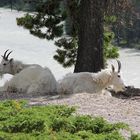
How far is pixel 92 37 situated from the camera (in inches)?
437

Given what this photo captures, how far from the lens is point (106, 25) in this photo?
42.6 feet

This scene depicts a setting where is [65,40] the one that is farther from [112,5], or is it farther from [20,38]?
Answer: [20,38]

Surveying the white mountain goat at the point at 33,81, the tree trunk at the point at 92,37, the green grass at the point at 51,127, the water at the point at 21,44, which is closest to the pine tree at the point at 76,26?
the tree trunk at the point at 92,37

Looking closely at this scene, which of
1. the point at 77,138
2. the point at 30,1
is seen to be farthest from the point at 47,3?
the point at 77,138

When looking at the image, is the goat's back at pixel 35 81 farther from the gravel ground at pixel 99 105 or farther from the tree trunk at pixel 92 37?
the tree trunk at pixel 92 37

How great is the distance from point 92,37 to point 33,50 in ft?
81.7

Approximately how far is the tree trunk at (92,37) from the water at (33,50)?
47.9 ft

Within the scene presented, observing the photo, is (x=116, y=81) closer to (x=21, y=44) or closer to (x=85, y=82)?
(x=85, y=82)

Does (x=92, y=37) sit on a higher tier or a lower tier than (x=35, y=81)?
higher

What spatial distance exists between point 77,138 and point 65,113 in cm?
101

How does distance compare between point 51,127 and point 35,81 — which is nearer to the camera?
point 51,127

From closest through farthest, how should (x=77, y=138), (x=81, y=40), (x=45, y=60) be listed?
(x=77, y=138)
(x=81, y=40)
(x=45, y=60)

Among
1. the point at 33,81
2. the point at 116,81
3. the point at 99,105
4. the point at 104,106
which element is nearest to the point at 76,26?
the point at 116,81

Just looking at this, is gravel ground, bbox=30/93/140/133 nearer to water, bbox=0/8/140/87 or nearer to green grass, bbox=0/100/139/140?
green grass, bbox=0/100/139/140
